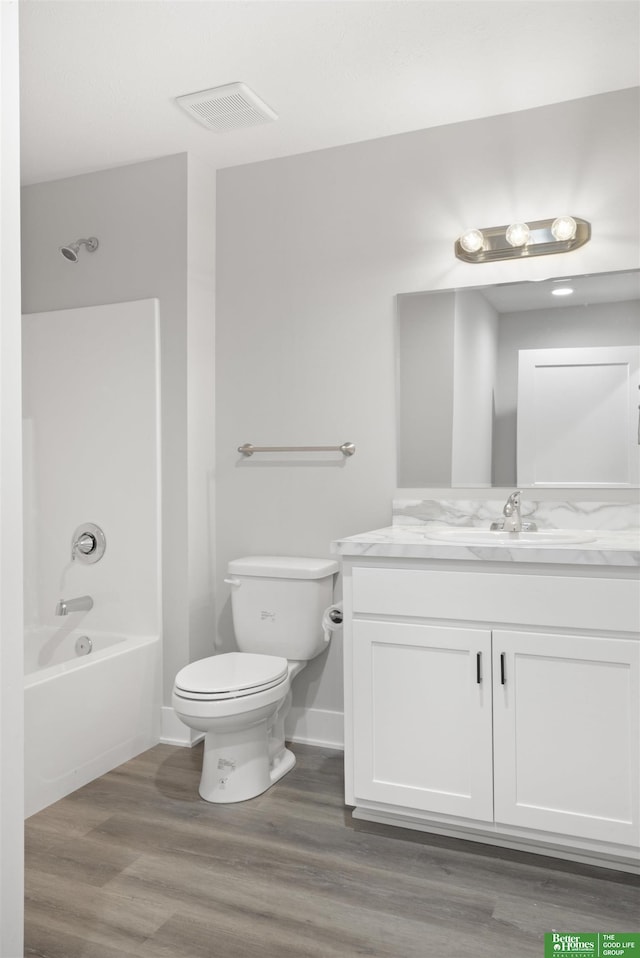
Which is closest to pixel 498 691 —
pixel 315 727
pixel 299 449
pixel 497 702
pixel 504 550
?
pixel 497 702

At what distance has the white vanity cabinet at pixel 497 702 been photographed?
1898 mm

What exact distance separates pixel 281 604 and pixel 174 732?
759mm

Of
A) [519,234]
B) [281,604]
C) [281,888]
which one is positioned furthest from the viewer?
[281,604]

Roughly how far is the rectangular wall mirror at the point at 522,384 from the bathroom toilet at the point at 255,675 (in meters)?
0.60

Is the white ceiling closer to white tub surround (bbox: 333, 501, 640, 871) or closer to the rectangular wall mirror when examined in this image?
the rectangular wall mirror

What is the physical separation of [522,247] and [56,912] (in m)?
2.52

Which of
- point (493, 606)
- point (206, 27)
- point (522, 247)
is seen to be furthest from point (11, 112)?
point (522, 247)

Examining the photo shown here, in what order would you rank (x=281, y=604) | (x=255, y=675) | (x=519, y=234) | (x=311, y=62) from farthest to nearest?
1. (x=281, y=604)
2. (x=519, y=234)
3. (x=255, y=675)
4. (x=311, y=62)

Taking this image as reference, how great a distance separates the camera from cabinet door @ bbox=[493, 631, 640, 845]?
1.88 meters

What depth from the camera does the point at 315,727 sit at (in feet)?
9.58

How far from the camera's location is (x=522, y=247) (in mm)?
2576

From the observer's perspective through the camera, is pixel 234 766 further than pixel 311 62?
Yes

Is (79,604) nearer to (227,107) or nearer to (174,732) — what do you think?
(174,732)

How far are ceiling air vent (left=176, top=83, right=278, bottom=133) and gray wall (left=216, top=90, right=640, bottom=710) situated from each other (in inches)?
14.7
